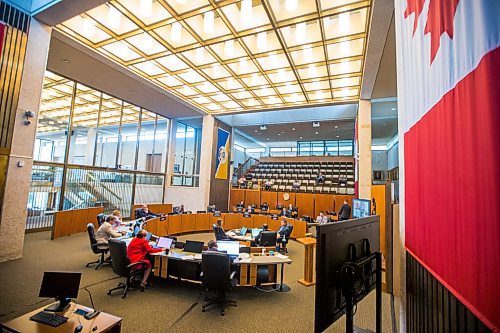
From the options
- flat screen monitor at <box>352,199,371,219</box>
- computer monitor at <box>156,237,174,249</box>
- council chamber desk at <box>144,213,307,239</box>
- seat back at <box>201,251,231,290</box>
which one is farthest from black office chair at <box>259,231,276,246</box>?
council chamber desk at <box>144,213,307,239</box>

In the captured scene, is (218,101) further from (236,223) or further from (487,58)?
(487,58)

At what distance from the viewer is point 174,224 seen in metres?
9.63

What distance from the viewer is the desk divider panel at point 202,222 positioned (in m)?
10.6

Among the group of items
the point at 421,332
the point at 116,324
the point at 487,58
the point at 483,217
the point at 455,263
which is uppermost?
the point at 487,58

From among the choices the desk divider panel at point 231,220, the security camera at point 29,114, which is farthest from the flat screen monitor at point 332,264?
the desk divider panel at point 231,220

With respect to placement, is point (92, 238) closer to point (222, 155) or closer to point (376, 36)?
point (376, 36)

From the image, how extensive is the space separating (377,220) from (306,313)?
2.84 m

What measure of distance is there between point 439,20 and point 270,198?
13.8m

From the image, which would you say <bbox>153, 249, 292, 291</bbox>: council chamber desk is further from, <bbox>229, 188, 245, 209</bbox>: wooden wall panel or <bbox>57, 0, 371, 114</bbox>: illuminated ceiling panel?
<bbox>229, 188, 245, 209</bbox>: wooden wall panel

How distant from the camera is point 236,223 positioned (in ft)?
37.0

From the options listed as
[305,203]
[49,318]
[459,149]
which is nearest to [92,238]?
[49,318]

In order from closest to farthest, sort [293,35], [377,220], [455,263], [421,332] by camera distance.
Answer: [455,263]
[421,332]
[377,220]
[293,35]

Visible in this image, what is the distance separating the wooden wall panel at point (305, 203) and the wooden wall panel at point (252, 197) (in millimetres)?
2529

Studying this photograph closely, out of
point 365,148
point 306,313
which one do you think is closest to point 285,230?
point 306,313
